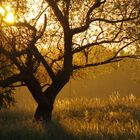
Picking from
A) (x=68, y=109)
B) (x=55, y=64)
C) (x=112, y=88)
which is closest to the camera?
(x=55, y=64)

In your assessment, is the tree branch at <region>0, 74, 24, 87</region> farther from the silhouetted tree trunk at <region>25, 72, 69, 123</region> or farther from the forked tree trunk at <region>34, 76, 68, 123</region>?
the forked tree trunk at <region>34, 76, 68, 123</region>

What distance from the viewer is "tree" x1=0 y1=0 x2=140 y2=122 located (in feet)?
63.8

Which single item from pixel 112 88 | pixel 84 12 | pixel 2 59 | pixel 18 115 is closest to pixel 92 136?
pixel 2 59

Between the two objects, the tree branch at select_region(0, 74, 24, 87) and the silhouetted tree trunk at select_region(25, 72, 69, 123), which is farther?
the silhouetted tree trunk at select_region(25, 72, 69, 123)

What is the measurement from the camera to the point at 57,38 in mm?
21953

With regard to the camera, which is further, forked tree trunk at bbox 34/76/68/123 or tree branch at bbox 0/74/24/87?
forked tree trunk at bbox 34/76/68/123

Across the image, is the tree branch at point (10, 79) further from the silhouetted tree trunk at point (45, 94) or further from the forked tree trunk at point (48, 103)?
the forked tree trunk at point (48, 103)

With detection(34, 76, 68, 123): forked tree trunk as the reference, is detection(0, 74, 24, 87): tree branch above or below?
above

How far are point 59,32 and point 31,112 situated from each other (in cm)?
518

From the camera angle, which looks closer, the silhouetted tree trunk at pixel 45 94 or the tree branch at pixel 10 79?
the tree branch at pixel 10 79

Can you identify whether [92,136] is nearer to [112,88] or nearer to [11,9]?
[11,9]

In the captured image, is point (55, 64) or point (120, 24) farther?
point (55, 64)

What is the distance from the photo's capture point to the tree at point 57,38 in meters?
19.4

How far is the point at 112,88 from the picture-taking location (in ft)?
364
